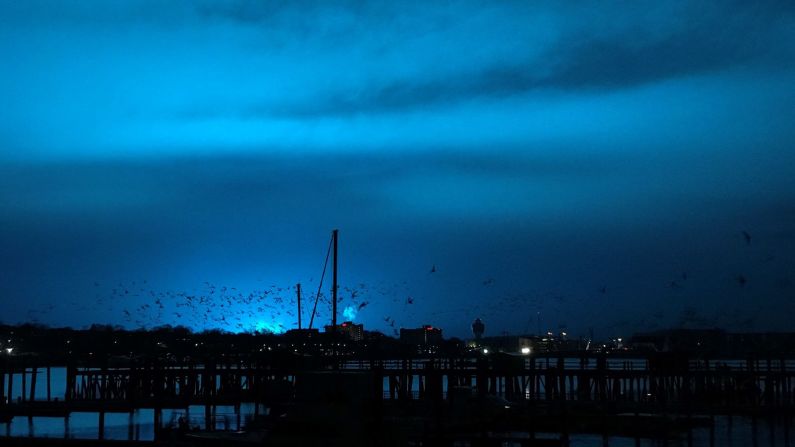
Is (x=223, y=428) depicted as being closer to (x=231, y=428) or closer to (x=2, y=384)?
(x=231, y=428)

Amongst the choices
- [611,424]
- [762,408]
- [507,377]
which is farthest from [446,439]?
[507,377]

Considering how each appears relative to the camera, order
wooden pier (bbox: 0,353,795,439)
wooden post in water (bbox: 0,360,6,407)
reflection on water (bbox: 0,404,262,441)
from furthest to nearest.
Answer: wooden post in water (bbox: 0,360,6,407), wooden pier (bbox: 0,353,795,439), reflection on water (bbox: 0,404,262,441)

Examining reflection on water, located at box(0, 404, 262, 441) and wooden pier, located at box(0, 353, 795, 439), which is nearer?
reflection on water, located at box(0, 404, 262, 441)

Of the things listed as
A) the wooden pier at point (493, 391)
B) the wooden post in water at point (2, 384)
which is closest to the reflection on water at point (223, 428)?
the wooden pier at point (493, 391)

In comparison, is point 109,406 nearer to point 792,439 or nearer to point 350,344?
point 792,439

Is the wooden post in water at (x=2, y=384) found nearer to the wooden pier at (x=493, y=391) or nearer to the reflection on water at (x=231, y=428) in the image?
the wooden pier at (x=493, y=391)

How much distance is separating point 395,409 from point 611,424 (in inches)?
541

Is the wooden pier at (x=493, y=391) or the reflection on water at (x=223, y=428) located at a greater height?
the wooden pier at (x=493, y=391)

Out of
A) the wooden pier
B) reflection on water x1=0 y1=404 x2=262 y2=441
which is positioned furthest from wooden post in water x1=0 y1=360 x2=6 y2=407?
reflection on water x1=0 y1=404 x2=262 y2=441

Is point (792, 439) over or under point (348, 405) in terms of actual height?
under

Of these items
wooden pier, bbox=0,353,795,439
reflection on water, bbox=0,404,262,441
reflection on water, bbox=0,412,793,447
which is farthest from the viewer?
wooden pier, bbox=0,353,795,439

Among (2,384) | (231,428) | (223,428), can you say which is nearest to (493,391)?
(231,428)

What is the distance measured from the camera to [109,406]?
56.7 meters

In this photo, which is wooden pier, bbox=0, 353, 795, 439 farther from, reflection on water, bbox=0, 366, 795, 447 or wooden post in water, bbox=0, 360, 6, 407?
reflection on water, bbox=0, 366, 795, 447
